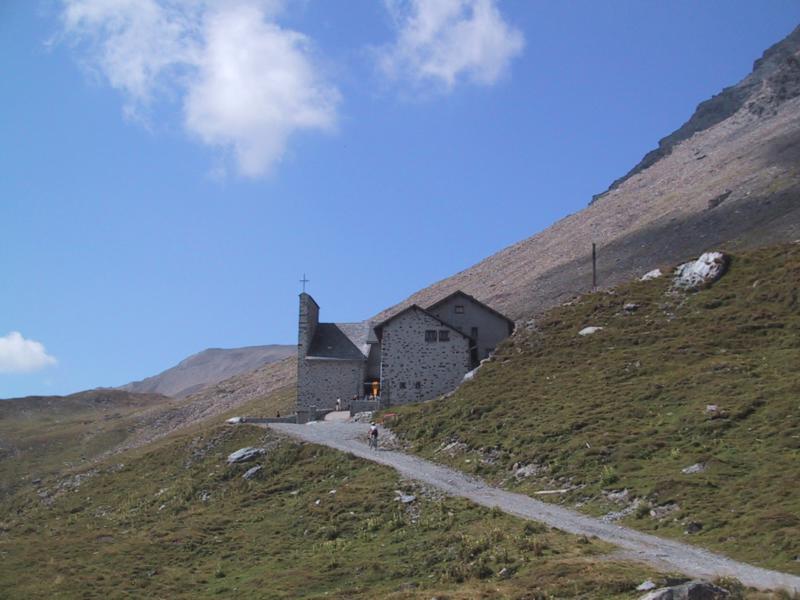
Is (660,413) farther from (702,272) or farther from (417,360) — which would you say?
(417,360)

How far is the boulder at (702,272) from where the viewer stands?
5400 cm

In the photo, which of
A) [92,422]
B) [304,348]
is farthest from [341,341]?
[92,422]

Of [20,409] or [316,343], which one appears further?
[20,409]

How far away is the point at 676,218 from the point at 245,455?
80.5m

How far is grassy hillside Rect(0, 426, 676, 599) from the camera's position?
23641mm

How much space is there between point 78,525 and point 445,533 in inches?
892

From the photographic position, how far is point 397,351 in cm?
5750

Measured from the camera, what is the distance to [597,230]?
129750 mm

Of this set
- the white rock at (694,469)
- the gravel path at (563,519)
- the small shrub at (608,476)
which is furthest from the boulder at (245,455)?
the white rock at (694,469)

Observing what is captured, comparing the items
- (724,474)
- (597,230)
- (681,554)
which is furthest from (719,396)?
(597,230)

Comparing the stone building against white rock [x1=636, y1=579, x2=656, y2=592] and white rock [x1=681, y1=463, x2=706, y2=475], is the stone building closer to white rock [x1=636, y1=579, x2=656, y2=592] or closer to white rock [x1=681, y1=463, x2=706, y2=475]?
white rock [x1=681, y1=463, x2=706, y2=475]

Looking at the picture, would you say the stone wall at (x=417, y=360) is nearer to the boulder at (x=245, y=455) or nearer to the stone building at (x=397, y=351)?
the stone building at (x=397, y=351)

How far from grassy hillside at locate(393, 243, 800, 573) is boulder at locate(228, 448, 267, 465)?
27.4 ft

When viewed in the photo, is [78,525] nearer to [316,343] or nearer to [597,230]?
[316,343]
